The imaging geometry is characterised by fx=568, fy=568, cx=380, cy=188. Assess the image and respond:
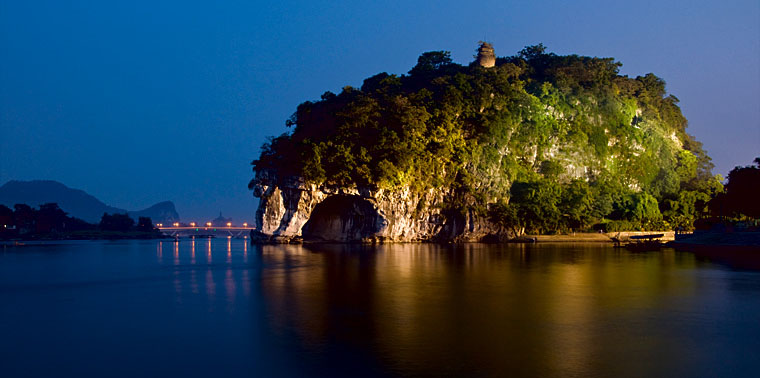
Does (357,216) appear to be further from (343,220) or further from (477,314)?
(477,314)

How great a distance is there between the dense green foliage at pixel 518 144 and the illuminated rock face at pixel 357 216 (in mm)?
1519

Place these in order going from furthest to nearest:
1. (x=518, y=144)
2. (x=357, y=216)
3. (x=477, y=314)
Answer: (x=518, y=144) → (x=357, y=216) → (x=477, y=314)

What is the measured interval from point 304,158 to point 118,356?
53.3 meters

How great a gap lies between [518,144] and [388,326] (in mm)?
69605

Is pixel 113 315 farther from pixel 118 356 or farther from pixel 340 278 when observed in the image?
pixel 340 278

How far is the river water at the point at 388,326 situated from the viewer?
37.1 ft

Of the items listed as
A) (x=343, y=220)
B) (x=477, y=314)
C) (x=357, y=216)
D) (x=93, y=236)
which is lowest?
(x=477, y=314)

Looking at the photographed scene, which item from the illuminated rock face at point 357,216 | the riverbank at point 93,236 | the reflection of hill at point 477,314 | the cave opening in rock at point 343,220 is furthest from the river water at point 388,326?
the riverbank at point 93,236

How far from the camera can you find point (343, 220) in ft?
243

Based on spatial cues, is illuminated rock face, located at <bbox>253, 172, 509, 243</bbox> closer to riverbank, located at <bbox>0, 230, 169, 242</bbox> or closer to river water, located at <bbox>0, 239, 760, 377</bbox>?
river water, located at <bbox>0, 239, 760, 377</bbox>

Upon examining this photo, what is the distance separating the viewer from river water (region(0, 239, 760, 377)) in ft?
37.1

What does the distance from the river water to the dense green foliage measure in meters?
39.9

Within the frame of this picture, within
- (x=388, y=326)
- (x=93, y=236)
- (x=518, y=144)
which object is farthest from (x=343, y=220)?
(x=93, y=236)

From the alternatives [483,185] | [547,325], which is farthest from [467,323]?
[483,185]
